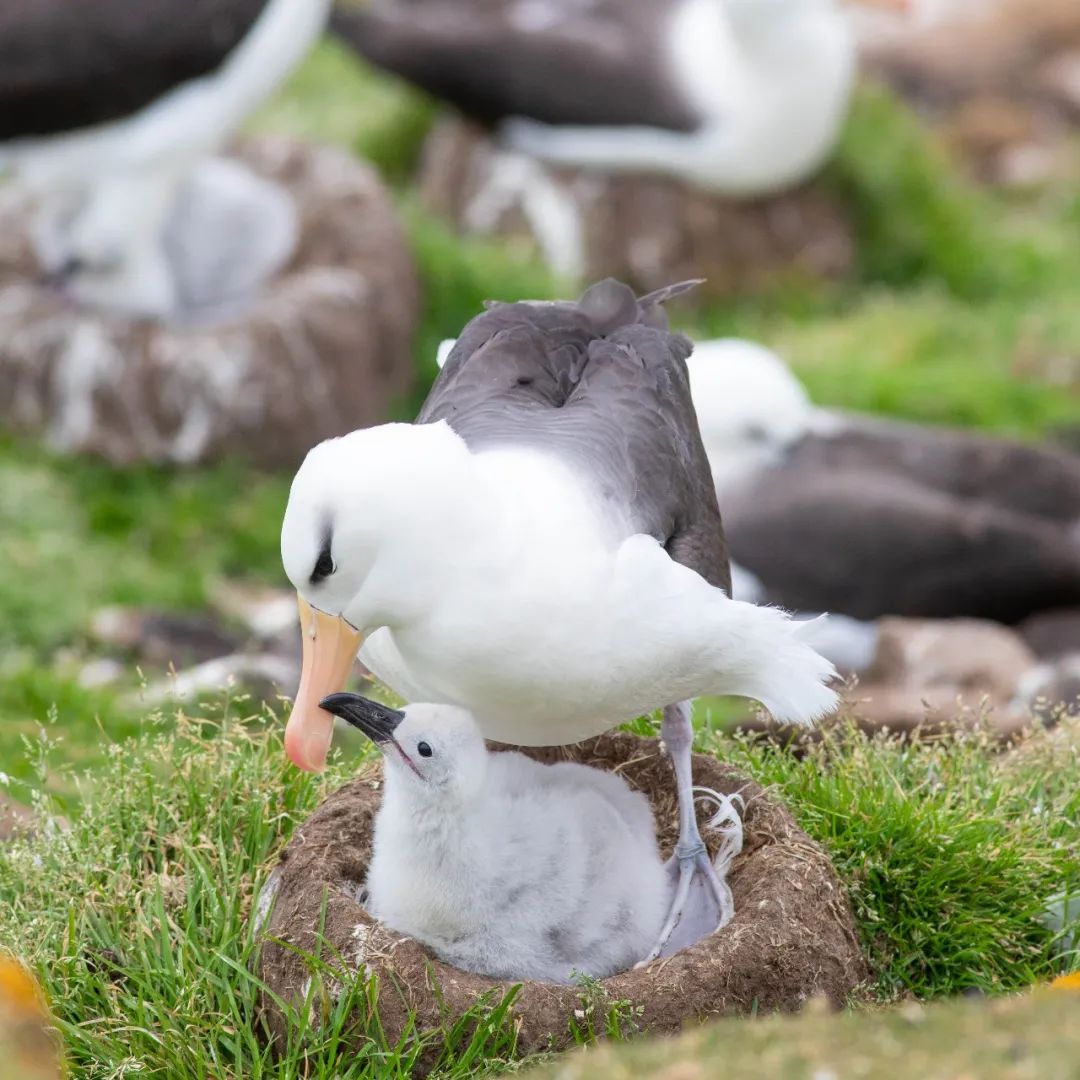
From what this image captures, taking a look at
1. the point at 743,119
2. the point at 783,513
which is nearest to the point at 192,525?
the point at 783,513

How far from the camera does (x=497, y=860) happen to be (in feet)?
13.1

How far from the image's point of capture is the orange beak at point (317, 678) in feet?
12.3

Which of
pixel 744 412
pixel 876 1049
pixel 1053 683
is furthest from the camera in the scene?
pixel 744 412

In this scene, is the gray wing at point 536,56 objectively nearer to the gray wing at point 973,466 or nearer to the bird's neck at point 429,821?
the gray wing at point 973,466

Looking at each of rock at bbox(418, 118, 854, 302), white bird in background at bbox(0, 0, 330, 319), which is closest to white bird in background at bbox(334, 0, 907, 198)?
rock at bbox(418, 118, 854, 302)

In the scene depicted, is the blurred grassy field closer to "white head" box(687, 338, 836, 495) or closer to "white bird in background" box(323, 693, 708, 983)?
"white head" box(687, 338, 836, 495)

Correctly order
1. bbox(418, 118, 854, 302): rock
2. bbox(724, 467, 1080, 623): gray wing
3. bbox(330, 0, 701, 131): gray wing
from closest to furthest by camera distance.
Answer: bbox(724, 467, 1080, 623): gray wing, bbox(330, 0, 701, 131): gray wing, bbox(418, 118, 854, 302): rock

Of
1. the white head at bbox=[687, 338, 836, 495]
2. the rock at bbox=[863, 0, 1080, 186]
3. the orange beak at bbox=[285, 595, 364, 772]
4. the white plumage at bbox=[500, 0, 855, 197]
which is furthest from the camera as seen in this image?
the rock at bbox=[863, 0, 1080, 186]

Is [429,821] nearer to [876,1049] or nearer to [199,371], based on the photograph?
[876,1049]

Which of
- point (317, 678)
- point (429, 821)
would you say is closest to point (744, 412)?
point (429, 821)

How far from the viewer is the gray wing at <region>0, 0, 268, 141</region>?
7648 millimetres

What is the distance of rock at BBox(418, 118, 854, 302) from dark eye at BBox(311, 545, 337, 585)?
7053 mm

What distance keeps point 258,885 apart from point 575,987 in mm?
814

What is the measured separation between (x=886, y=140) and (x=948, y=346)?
5.25ft
